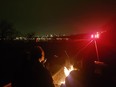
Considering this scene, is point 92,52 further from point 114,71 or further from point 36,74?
point 36,74

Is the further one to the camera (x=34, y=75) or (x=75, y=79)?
(x=75, y=79)

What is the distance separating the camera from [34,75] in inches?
145

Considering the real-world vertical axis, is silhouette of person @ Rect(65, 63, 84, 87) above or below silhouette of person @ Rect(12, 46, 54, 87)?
below

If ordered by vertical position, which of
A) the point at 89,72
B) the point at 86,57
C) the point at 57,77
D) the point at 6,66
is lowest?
the point at 6,66

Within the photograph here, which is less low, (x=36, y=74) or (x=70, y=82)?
(x=36, y=74)

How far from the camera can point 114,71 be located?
3520mm

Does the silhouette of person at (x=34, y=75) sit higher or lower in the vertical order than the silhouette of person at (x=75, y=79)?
higher

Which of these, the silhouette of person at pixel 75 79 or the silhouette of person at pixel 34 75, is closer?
the silhouette of person at pixel 34 75

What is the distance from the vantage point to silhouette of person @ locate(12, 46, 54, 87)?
3.65 m

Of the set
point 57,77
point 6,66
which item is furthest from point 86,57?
point 6,66

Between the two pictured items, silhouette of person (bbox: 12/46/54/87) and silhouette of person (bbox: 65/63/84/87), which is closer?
silhouette of person (bbox: 12/46/54/87)

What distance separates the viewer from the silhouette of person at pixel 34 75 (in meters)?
3.65

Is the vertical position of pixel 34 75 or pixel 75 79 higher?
pixel 34 75

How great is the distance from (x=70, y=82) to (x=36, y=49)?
1.43 metres
